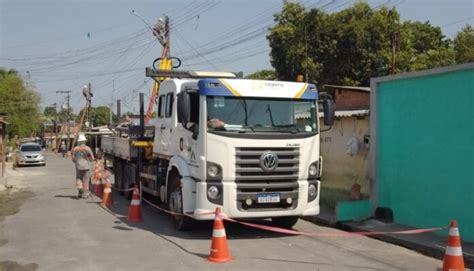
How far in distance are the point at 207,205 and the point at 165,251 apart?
109cm

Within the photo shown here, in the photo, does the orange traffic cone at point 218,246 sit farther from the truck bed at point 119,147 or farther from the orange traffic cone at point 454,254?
the truck bed at point 119,147

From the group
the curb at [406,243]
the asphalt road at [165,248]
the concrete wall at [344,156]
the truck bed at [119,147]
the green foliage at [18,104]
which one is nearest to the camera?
the asphalt road at [165,248]

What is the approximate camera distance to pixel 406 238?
30.8 ft

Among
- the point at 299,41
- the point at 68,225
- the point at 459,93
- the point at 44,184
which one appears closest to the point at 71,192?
the point at 44,184

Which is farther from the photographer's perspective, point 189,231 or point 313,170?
point 189,231

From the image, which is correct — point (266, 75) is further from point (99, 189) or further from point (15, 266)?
point (15, 266)

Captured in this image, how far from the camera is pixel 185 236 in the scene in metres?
9.95

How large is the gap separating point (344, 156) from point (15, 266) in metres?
8.10

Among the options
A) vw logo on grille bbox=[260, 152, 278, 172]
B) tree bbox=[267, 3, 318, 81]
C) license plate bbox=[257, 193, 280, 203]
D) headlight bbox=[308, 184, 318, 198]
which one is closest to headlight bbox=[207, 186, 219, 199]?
license plate bbox=[257, 193, 280, 203]

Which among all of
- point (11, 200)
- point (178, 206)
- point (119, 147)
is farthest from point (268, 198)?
point (11, 200)

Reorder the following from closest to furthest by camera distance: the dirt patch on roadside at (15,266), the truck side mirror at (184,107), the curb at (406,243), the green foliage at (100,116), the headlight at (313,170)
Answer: the dirt patch on roadside at (15,266) < the curb at (406,243) < the truck side mirror at (184,107) < the headlight at (313,170) < the green foliage at (100,116)

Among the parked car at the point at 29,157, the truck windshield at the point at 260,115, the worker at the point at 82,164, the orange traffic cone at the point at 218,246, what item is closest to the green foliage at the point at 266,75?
the parked car at the point at 29,157

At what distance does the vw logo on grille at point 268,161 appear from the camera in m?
9.27

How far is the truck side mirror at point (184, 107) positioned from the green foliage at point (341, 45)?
81.6 feet
